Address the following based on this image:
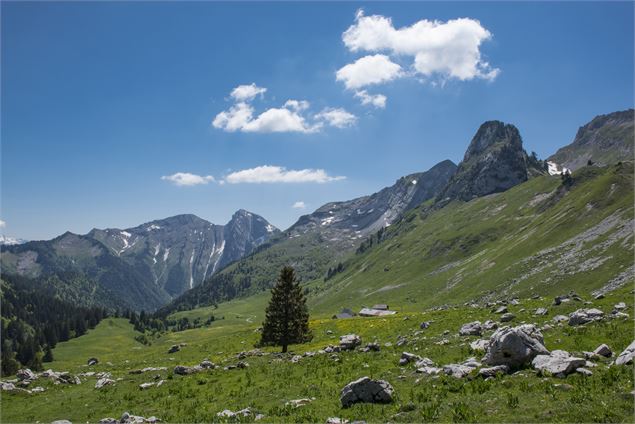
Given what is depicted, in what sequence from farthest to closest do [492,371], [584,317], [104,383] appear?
[104,383] < [584,317] < [492,371]

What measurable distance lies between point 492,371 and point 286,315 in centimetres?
4119

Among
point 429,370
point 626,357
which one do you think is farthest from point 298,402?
point 626,357

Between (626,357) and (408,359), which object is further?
(408,359)

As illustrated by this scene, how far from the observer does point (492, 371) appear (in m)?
21.5

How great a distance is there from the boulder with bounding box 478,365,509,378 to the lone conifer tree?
3992cm

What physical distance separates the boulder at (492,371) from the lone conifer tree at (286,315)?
39922 millimetres

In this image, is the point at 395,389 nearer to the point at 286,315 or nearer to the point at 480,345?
the point at 480,345

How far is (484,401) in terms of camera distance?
18.5 metres

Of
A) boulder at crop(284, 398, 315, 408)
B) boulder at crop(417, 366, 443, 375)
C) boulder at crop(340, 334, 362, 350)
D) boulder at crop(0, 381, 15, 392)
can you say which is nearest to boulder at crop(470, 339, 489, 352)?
boulder at crop(417, 366, 443, 375)

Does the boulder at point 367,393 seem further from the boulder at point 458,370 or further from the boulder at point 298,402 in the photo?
the boulder at point 458,370

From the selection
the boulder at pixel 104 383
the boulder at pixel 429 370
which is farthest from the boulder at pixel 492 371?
the boulder at pixel 104 383

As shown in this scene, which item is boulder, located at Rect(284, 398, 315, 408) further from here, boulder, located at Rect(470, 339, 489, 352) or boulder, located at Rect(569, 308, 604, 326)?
boulder, located at Rect(569, 308, 604, 326)

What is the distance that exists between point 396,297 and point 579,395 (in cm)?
16683

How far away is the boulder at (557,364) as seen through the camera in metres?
19.7
